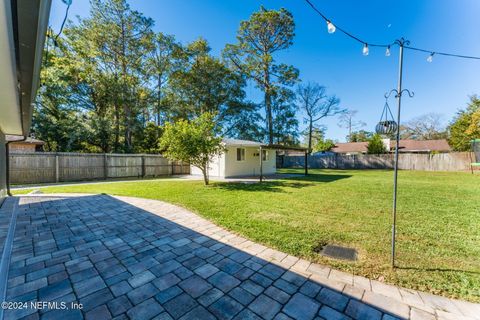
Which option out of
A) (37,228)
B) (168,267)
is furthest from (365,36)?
(37,228)

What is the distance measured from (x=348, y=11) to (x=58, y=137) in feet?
62.1

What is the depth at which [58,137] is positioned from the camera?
14602 mm

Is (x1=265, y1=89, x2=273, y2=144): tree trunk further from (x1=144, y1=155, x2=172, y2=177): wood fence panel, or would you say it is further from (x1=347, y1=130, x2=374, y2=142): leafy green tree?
(x1=347, y1=130, x2=374, y2=142): leafy green tree

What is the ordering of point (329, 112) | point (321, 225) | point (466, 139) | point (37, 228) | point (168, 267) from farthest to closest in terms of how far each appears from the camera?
point (329, 112)
point (466, 139)
point (321, 225)
point (37, 228)
point (168, 267)

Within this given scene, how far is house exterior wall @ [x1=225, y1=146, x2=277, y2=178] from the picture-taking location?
1291cm

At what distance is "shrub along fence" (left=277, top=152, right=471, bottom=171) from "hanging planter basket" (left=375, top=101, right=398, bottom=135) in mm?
19274

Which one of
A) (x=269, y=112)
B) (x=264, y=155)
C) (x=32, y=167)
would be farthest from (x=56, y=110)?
(x=269, y=112)

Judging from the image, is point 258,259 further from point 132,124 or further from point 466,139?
point 466,139

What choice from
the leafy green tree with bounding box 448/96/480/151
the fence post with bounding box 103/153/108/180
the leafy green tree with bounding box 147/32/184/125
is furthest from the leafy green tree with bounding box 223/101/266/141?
the leafy green tree with bounding box 448/96/480/151

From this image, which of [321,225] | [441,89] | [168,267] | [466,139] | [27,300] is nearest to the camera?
[27,300]

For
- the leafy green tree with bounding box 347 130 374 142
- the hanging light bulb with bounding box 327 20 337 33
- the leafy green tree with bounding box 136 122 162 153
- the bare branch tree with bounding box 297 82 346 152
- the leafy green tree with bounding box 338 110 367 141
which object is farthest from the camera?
the leafy green tree with bounding box 347 130 374 142

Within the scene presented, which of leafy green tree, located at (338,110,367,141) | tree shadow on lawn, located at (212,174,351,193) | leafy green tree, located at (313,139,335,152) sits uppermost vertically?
leafy green tree, located at (338,110,367,141)

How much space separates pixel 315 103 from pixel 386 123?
25986 millimetres

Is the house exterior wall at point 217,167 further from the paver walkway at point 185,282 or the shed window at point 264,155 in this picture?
the paver walkway at point 185,282
